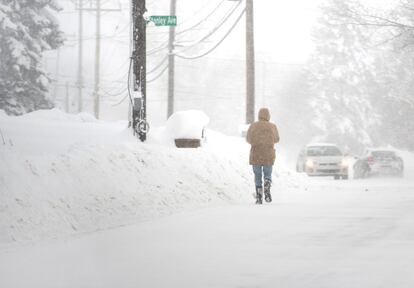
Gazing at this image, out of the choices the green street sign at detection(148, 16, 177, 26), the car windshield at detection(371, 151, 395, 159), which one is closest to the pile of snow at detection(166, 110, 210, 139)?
the green street sign at detection(148, 16, 177, 26)

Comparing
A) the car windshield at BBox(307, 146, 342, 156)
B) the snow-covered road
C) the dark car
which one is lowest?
the dark car

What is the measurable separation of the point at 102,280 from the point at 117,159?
22.1 feet

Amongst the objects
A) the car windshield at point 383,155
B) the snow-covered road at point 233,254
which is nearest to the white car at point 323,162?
the car windshield at point 383,155

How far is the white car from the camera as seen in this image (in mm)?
30203

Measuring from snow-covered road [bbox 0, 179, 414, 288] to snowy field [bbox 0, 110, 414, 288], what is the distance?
0.02m

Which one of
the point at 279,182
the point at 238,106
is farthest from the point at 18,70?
the point at 238,106

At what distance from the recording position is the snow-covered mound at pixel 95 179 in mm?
9961

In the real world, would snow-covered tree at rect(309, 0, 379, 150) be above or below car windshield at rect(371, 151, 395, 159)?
above

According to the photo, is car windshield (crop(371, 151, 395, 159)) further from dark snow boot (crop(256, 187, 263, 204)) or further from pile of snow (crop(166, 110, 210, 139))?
dark snow boot (crop(256, 187, 263, 204))

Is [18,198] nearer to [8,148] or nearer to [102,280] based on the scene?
[8,148]

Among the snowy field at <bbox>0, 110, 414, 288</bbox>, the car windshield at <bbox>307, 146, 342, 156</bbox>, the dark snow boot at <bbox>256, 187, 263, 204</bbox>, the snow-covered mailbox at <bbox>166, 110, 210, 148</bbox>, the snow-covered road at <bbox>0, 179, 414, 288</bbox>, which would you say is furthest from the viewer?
the car windshield at <bbox>307, 146, 342, 156</bbox>

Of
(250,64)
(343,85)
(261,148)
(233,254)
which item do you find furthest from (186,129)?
(343,85)

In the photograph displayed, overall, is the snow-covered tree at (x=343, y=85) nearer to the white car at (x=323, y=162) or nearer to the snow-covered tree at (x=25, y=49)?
the snow-covered tree at (x=25, y=49)

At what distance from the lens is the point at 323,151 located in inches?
1233
